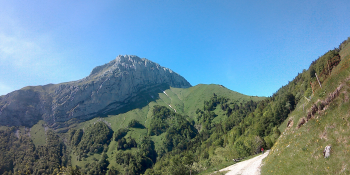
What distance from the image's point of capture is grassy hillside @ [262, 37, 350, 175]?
45.8 ft

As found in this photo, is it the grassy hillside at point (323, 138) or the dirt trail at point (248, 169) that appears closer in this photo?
the grassy hillside at point (323, 138)

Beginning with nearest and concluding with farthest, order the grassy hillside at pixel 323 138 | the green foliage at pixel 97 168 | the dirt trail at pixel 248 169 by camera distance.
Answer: the grassy hillside at pixel 323 138
the dirt trail at pixel 248 169
the green foliage at pixel 97 168

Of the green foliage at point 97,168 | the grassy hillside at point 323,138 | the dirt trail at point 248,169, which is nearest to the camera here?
the grassy hillside at point 323,138

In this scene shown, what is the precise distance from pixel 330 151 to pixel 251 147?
2066 inches

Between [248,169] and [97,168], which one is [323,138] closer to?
[248,169]

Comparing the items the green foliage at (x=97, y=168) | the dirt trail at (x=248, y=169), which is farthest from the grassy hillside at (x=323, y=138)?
the green foliage at (x=97, y=168)

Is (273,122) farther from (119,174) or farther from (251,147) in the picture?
(119,174)

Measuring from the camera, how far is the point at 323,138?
16.6 m

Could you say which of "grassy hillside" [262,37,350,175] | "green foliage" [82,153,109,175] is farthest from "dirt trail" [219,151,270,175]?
"green foliage" [82,153,109,175]

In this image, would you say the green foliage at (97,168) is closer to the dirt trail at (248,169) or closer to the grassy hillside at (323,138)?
the dirt trail at (248,169)

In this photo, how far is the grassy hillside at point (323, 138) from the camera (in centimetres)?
1395

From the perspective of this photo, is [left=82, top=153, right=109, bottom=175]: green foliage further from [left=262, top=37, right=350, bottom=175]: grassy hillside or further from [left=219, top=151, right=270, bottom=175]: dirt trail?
[left=262, top=37, right=350, bottom=175]: grassy hillside

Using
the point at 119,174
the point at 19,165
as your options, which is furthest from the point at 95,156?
the point at 19,165

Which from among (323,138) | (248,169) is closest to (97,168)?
(248,169)
